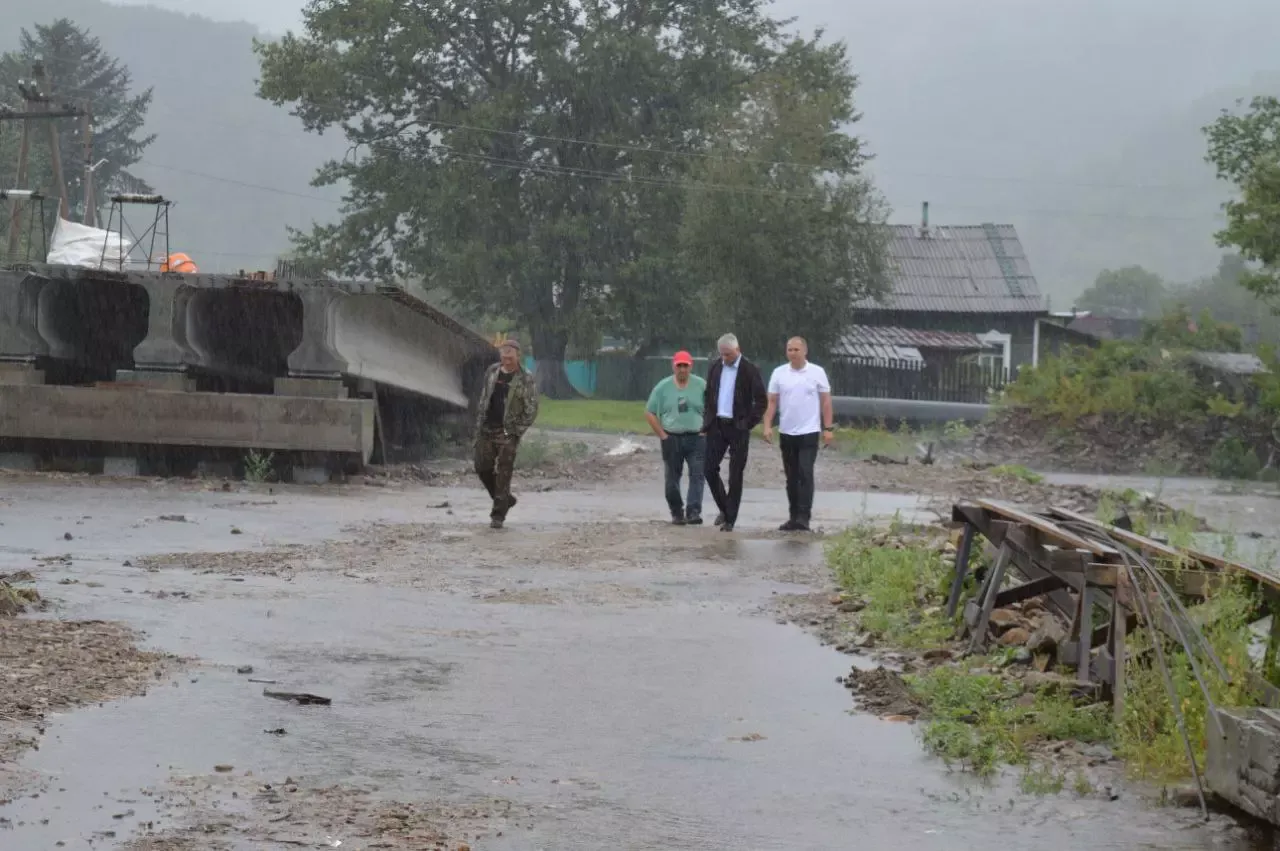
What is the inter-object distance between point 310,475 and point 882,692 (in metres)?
14.6

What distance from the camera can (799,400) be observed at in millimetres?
16953

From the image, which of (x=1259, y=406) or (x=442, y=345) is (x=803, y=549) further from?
(x=1259, y=406)

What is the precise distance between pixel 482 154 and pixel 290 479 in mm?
39083

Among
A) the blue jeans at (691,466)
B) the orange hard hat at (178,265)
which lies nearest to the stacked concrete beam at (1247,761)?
the blue jeans at (691,466)

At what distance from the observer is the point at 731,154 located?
176ft

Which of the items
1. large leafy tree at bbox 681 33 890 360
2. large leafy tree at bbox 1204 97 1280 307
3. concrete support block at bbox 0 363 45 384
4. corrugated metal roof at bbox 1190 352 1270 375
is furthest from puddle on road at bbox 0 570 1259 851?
large leafy tree at bbox 681 33 890 360

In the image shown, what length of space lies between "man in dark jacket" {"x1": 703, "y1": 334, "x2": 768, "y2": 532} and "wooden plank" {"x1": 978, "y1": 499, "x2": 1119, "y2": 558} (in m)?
6.69

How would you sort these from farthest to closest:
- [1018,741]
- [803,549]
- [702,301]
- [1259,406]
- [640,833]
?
[702,301] < [1259,406] < [803,549] < [1018,741] < [640,833]

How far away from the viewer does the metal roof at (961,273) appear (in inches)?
2697

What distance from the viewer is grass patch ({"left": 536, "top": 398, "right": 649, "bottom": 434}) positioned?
136 feet

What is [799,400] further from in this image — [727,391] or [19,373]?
[19,373]

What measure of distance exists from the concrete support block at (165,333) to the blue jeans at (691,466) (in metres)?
7.48

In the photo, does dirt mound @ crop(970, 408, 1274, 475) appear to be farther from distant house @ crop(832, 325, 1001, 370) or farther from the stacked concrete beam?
the stacked concrete beam

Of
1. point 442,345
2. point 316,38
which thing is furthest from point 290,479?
point 316,38
